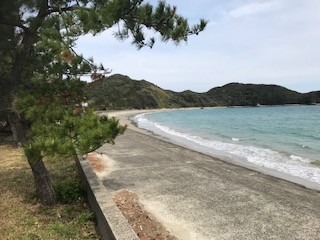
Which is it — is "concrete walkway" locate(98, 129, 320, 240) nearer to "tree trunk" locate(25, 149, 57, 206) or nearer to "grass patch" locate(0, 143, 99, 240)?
"grass patch" locate(0, 143, 99, 240)

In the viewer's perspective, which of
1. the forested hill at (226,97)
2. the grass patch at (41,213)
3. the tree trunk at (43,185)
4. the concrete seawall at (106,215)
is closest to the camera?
the concrete seawall at (106,215)

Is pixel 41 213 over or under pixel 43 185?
under

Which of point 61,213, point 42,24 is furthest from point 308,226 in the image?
point 42,24

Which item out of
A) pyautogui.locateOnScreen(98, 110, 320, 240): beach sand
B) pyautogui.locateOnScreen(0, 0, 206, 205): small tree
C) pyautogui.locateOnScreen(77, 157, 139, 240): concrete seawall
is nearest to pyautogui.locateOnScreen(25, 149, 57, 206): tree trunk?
pyautogui.locateOnScreen(0, 0, 206, 205): small tree

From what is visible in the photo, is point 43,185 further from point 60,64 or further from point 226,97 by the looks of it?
point 226,97

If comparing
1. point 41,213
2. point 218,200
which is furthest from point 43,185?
point 218,200

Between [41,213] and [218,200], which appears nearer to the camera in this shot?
[41,213]

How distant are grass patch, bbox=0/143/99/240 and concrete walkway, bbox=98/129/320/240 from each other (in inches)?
44.5

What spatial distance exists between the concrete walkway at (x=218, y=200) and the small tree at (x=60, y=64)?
2.00 m

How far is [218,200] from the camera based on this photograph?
6.91 meters

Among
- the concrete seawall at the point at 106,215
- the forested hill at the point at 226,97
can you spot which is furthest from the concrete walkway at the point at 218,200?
the forested hill at the point at 226,97

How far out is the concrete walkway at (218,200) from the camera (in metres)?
5.39

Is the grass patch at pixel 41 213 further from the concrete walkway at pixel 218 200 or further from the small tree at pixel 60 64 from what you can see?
the concrete walkway at pixel 218 200

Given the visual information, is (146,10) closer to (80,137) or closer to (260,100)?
(80,137)
